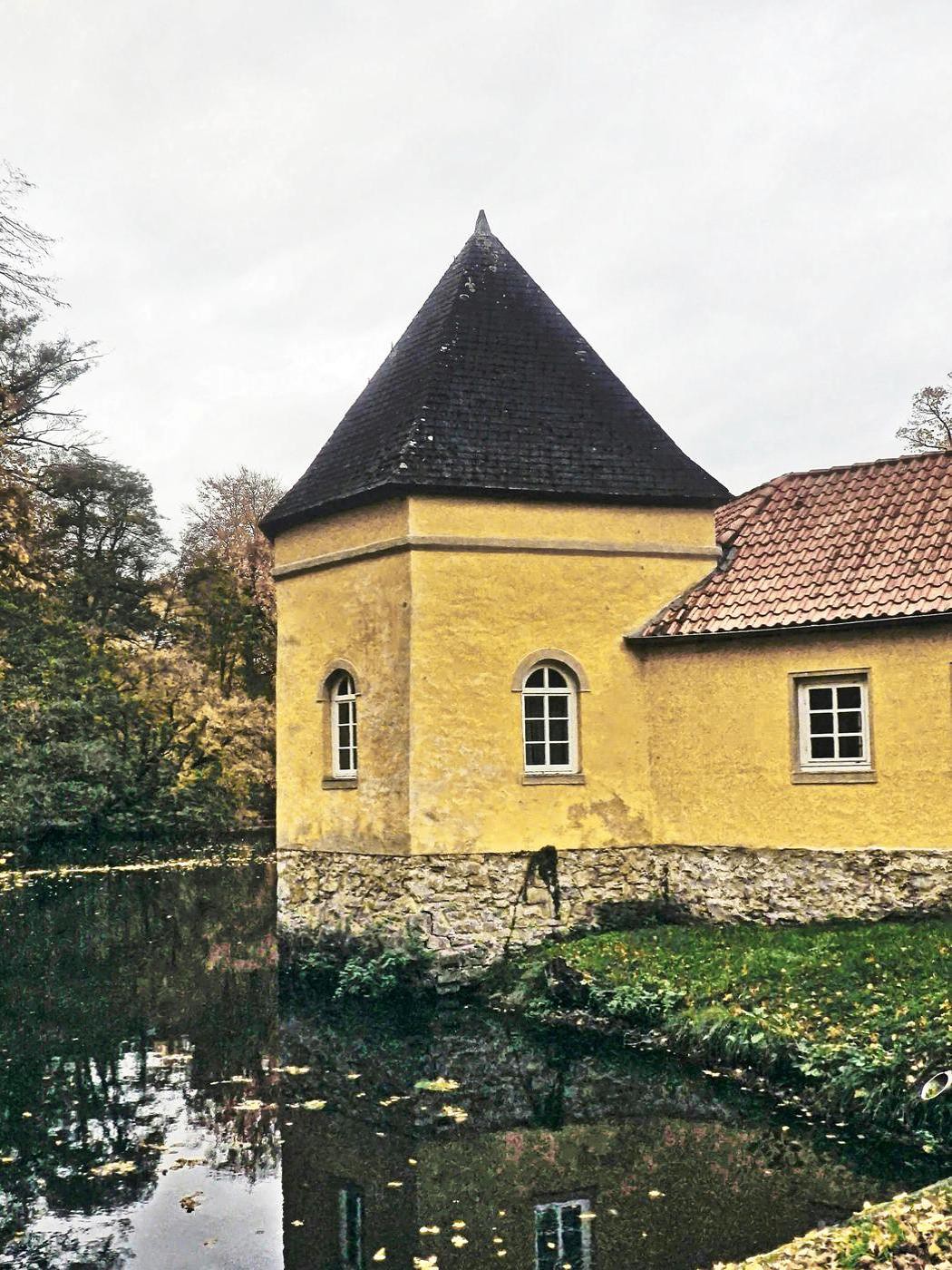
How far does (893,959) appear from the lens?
11.5 metres

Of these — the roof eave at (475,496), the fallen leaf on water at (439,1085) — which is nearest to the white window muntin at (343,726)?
Answer: the roof eave at (475,496)

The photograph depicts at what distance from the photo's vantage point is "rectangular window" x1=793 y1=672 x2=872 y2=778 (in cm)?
1388

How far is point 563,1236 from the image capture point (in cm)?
758

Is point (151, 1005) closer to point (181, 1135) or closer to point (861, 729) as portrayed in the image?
point (181, 1135)

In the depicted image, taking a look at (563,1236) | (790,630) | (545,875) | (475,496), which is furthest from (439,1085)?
(475,496)

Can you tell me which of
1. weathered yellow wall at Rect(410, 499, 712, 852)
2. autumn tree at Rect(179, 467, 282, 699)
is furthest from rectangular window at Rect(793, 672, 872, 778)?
autumn tree at Rect(179, 467, 282, 699)

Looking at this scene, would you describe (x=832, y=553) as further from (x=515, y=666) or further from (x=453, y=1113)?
(x=453, y=1113)

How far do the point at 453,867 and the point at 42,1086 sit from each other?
493cm

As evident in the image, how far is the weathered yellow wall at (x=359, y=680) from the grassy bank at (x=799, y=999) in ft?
8.94

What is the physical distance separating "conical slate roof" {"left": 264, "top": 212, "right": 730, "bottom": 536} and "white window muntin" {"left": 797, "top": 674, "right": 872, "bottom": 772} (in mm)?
3046

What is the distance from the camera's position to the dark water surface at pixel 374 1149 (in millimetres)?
7551

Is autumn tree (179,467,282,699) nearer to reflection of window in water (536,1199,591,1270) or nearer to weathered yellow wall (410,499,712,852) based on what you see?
weathered yellow wall (410,499,712,852)

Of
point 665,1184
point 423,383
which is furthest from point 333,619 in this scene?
point 665,1184

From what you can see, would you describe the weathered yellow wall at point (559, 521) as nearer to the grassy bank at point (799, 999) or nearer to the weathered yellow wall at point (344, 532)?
the weathered yellow wall at point (344, 532)
